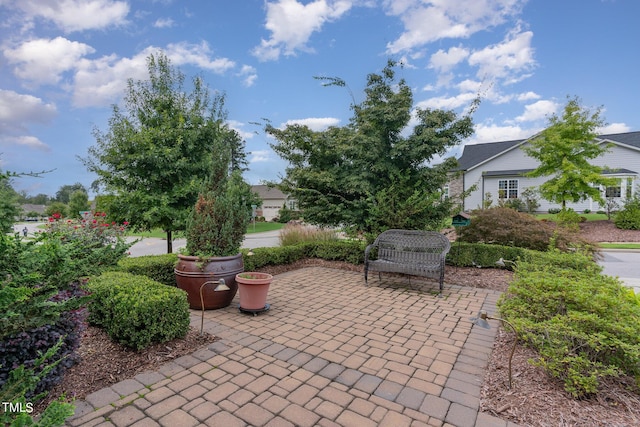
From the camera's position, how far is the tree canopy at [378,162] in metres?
6.27

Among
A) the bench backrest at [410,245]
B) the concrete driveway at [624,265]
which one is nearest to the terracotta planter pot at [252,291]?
the bench backrest at [410,245]

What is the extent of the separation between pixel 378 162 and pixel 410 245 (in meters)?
1.88

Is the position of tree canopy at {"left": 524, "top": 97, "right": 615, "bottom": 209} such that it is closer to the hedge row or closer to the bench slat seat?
the hedge row

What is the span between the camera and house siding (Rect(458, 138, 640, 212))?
21.0m

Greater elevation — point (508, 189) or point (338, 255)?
point (508, 189)

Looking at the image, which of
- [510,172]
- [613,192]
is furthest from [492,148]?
[613,192]

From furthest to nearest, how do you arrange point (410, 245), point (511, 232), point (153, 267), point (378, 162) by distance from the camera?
point (511, 232) < point (378, 162) < point (410, 245) < point (153, 267)

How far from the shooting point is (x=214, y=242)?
409cm

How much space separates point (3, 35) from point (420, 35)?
23.1 ft

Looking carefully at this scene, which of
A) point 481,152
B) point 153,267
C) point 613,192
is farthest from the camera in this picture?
point 481,152

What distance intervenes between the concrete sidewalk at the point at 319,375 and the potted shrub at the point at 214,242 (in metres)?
0.31

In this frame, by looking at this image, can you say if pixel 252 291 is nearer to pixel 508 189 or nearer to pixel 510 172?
pixel 508 189

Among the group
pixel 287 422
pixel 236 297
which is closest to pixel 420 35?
pixel 236 297

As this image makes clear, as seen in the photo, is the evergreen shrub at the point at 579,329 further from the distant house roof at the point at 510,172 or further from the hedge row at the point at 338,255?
the distant house roof at the point at 510,172
